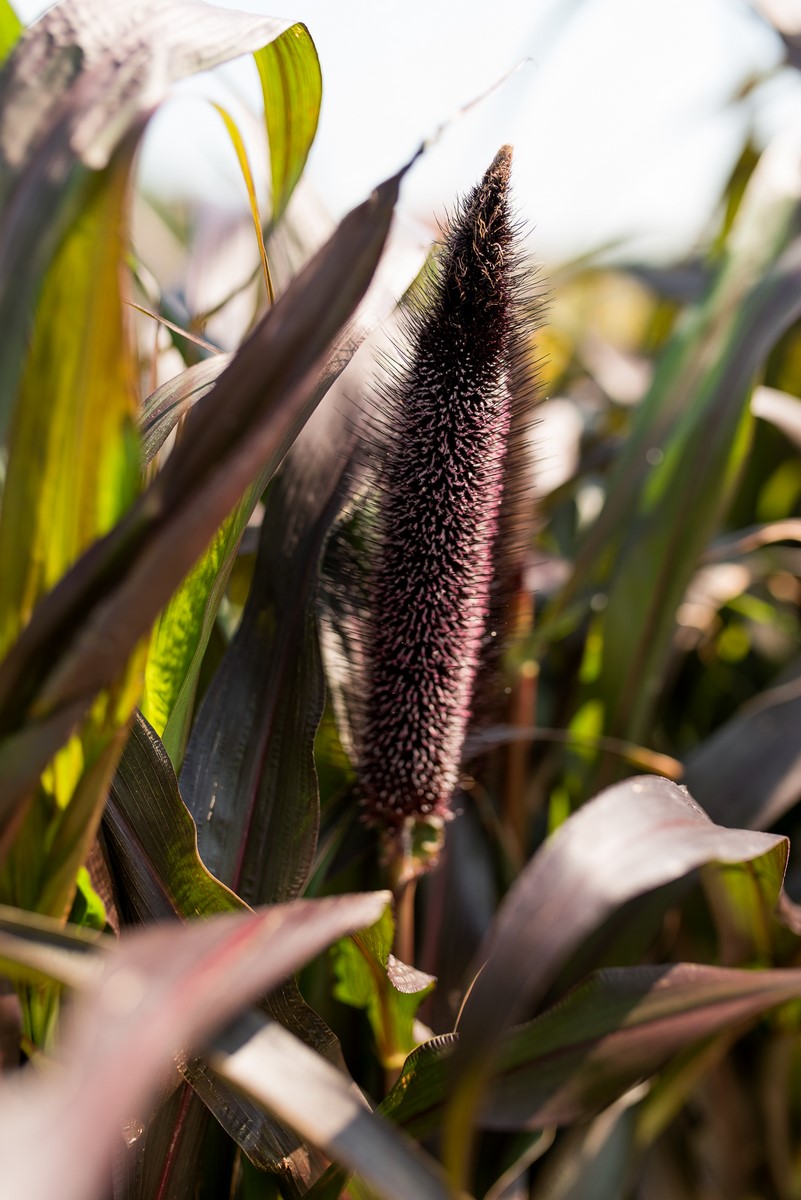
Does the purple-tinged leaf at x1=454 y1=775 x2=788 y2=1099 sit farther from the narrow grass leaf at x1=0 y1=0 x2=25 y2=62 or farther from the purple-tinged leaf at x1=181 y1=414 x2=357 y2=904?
the narrow grass leaf at x1=0 y1=0 x2=25 y2=62

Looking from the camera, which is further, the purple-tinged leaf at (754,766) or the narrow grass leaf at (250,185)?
the purple-tinged leaf at (754,766)

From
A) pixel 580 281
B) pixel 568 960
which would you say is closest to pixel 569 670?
pixel 568 960

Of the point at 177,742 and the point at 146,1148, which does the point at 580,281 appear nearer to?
the point at 177,742

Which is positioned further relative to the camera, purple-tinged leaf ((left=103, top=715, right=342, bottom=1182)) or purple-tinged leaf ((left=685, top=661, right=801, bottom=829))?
purple-tinged leaf ((left=685, top=661, right=801, bottom=829))

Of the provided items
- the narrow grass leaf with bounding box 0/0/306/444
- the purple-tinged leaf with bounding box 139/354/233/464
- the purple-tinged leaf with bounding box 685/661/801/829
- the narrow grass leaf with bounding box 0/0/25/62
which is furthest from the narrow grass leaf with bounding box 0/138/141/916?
the purple-tinged leaf with bounding box 685/661/801/829

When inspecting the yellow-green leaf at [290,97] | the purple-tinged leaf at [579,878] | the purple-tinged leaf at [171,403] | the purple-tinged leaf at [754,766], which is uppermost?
the yellow-green leaf at [290,97]

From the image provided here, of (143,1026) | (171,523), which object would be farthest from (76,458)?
(143,1026)

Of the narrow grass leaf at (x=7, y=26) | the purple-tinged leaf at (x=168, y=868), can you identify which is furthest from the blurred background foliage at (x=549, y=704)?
the narrow grass leaf at (x=7, y=26)

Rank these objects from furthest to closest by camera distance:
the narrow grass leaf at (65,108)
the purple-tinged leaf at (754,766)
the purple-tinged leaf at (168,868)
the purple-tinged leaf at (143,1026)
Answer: the purple-tinged leaf at (754,766) < the purple-tinged leaf at (168,868) < the narrow grass leaf at (65,108) < the purple-tinged leaf at (143,1026)

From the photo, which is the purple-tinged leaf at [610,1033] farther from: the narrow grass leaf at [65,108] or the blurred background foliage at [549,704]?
the narrow grass leaf at [65,108]
